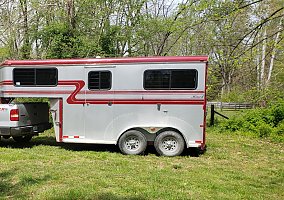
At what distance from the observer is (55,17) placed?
1780 centimetres

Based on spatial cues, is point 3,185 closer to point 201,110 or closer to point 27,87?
point 27,87

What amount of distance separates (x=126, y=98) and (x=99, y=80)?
0.93 metres

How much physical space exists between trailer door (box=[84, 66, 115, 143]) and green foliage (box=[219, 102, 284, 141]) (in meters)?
6.89

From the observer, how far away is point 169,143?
332 inches

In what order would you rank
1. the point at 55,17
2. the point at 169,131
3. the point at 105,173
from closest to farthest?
the point at 105,173
the point at 169,131
the point at 55,17

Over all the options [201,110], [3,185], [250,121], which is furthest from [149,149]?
[250,121]

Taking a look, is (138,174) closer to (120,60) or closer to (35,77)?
(120,60)

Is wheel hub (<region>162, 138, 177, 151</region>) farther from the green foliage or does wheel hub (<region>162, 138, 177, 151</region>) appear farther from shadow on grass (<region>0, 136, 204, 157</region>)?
the green foliage

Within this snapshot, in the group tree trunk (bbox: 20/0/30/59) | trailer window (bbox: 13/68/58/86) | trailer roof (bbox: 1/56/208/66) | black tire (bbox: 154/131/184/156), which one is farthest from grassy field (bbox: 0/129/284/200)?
tree trunk (bbox: 20/0/30/59)

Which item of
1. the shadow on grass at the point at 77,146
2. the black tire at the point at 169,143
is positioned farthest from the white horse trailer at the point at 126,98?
the shadow on grass at the point at 77,146

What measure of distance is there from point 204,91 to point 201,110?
509 mm

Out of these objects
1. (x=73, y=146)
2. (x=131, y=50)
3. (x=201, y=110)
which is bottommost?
(x=73, y=146)

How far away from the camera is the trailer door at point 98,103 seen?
8.57m

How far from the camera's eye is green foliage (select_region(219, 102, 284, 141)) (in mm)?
12523
